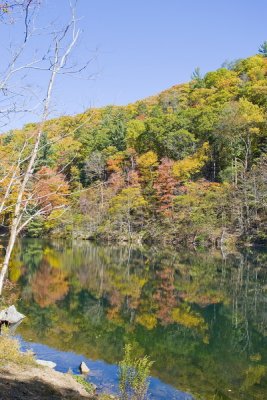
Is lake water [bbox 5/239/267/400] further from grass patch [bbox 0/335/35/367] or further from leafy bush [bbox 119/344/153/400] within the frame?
leafy bush [bbox 119/344/153/400]

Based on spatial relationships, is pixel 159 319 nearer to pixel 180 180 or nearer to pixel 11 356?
pixel 11 356

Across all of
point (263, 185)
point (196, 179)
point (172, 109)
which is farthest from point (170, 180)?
point (172, 109)

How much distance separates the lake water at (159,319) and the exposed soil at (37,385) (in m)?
1.24

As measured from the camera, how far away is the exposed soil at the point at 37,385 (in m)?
7.46

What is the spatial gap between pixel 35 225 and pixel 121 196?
475 inches

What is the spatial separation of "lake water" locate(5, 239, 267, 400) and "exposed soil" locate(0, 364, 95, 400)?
4.07 feet

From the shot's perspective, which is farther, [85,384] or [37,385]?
[85,384]

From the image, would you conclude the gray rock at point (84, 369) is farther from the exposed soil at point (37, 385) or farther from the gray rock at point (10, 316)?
→ the gray rock at point (10, 316)

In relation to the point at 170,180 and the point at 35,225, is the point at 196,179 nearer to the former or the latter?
the point at 170,180

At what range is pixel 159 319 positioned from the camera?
55.6 feet

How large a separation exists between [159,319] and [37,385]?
9138 millimetres

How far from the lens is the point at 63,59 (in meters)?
6.07

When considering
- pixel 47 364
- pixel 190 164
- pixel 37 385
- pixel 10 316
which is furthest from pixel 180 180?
pixel 37 385

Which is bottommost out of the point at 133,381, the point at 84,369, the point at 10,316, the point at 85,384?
the point at 84,369
